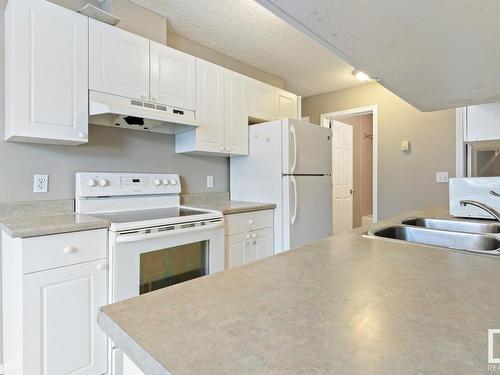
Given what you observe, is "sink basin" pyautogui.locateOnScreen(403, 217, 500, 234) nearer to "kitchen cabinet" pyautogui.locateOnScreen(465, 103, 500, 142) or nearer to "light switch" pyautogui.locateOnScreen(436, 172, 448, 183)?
"kitchen cabinet" pyautogui.locateOnScreen(465, 103, 500, 142)

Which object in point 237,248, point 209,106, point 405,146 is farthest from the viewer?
point 405,146

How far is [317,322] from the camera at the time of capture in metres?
0.49

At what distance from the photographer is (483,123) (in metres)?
1.65

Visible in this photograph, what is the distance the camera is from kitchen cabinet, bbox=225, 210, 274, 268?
2279mm

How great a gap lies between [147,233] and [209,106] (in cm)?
131

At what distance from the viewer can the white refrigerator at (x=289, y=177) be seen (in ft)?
8.44

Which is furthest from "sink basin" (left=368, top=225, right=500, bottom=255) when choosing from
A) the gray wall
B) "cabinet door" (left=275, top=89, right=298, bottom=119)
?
the gray wall

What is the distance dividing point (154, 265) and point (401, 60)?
5.33 ft

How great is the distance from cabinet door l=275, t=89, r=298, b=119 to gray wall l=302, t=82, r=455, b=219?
Answer: 113 centimetres

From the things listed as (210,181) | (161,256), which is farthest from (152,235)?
(210,181)

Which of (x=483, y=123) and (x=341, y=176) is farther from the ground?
(x=483, y=123)

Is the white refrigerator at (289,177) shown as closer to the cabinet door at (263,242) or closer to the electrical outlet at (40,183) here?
the cabinet door at (263,242)

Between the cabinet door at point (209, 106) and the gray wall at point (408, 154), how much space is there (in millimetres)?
2271

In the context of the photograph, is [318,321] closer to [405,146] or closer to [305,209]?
[305,209]
